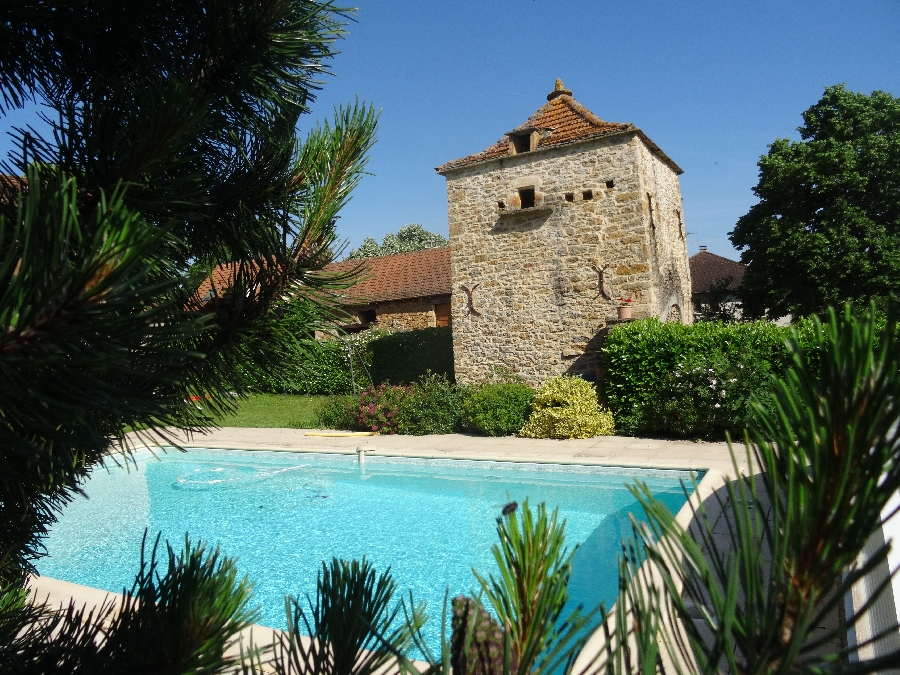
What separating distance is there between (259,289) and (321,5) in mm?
709

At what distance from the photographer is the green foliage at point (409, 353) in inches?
715

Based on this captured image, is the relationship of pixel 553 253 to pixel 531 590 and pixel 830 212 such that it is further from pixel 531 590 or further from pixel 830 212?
pixel 531 590

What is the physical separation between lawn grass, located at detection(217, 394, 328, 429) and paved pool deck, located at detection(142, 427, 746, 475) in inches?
45.7

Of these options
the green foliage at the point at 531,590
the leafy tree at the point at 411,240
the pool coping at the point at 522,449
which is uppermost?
the leafy tree at the point at 411,240

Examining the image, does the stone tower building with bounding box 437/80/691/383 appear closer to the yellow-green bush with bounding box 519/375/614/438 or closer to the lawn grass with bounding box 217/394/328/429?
the yellow-green bush with bounding box 519/375/614/438

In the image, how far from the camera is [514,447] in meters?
11.2

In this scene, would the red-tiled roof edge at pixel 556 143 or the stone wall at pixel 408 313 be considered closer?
the red-tiled roof edge at pixel 556 143

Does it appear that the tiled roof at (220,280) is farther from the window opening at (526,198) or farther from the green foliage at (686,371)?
the window opening at (526,198)

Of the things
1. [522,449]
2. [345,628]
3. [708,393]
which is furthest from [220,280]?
[708,393]

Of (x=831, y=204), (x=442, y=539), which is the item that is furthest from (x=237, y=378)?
(x=831, y=204)

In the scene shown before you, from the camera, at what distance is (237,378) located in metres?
1.39

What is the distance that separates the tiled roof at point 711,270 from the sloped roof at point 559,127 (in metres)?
13.5

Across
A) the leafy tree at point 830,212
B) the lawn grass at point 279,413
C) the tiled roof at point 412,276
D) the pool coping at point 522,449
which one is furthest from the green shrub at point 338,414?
the leafy tree at point 830,212

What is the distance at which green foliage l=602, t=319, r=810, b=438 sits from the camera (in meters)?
10.7
